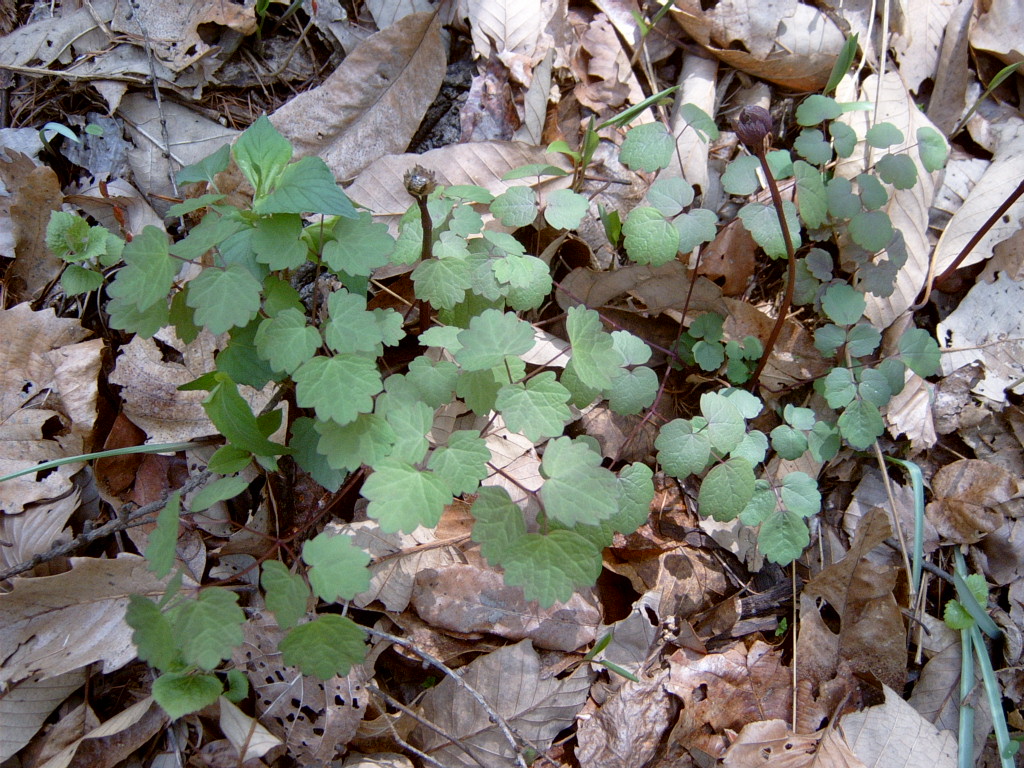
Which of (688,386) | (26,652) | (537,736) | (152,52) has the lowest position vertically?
(537,736)

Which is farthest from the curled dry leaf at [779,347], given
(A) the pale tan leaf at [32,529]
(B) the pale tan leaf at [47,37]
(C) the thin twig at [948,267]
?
(B) the pale tan leaf at [47,37]

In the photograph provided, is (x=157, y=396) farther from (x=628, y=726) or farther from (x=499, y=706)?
(x=628, y=726)

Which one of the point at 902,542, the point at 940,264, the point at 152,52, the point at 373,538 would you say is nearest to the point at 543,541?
the point at 373,538

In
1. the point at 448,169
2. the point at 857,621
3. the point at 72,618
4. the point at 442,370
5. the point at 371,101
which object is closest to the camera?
the point at 442,370

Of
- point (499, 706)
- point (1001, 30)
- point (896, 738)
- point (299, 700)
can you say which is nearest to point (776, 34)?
point (1001, 30)

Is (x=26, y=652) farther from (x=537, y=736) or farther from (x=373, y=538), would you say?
(x=537, y=736)

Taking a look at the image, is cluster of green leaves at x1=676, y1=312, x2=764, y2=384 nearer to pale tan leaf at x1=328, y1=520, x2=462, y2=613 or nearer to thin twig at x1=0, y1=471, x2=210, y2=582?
pale tan leaf at x1=328, y1=520, x2=462, y2=613
